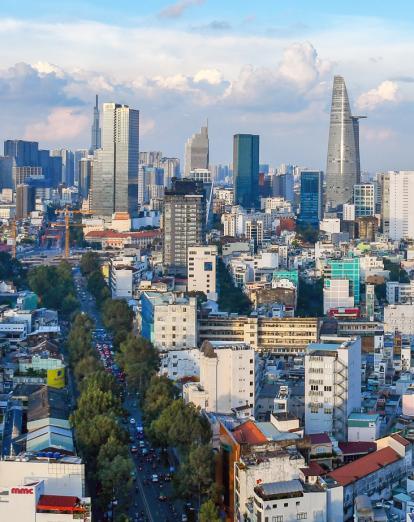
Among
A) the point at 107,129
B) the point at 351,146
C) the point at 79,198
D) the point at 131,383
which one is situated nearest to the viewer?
the point at 131,383

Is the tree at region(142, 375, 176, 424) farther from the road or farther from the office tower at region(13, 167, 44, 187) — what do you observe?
the office tower at region(13, 167, 44, 187)

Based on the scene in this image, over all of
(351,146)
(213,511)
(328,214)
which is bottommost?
(213,511)

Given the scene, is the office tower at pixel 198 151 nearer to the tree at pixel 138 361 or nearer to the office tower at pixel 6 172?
the office tower at pixel 6 172

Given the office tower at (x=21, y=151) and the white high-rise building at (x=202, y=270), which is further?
the office tower at (x=21, y=151)

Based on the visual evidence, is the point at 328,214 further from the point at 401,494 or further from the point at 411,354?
the point at 401,494

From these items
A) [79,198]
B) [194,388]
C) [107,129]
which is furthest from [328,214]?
[194,388]

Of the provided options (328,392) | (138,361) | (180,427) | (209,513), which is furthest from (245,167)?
(209,513)

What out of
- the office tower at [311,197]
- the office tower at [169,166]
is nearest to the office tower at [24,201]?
the office tower at [311,197]

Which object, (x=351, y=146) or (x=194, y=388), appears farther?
(x=351, y=146)
